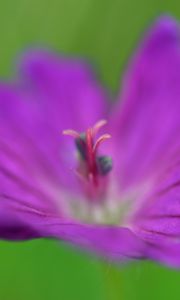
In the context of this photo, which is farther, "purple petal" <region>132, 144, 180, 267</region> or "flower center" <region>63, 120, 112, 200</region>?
"flower center" <region>63, 120, 112, 200</region>

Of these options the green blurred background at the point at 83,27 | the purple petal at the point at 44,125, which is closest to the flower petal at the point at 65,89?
the purple petal at the point at 44,125

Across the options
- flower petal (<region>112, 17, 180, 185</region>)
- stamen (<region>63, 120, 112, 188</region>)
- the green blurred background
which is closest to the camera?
stamen (<region>63, 120, 112, 188</region>)

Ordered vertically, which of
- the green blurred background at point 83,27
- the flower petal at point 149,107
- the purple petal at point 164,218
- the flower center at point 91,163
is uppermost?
the green blurred background at point 83,27

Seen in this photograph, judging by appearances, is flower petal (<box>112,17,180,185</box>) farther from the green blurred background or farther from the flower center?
the green blurred background

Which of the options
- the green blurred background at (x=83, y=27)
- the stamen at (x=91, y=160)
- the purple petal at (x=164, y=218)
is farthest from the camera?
the green blurred background at (x=83, y=27)

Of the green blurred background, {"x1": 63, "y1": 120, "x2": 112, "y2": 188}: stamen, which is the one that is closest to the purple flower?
{"x1": 63, "y1": 120, "x2": 112, "y2": 188}: stamen

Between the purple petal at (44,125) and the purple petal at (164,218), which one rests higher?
the purple petal at (44,125)

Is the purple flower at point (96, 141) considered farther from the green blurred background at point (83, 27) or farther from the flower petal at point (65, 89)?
the green blurred background at point (83, 27)

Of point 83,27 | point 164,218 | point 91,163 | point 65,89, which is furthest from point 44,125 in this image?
point 83,27
